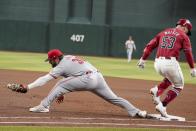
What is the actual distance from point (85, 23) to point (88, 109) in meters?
29.8

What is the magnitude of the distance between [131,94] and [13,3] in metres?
28.1

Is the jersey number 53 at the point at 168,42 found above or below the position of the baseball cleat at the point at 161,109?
above

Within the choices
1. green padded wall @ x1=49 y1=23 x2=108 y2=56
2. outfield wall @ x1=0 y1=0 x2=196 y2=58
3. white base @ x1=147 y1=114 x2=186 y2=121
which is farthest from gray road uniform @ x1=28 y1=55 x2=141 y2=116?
green padded wall @ x1=49 y1=23 x2=108 y2=56

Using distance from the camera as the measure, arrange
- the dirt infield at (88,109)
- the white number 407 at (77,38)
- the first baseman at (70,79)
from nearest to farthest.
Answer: the dirt infield at (88,109) → the first baseman at (70,79) → the white number 407 at (77,38)

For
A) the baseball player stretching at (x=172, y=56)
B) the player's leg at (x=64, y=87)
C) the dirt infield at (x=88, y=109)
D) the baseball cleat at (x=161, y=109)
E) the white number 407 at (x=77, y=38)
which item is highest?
the baseball player stretching at (x=172, y=56)

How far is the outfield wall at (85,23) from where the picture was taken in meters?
42.1

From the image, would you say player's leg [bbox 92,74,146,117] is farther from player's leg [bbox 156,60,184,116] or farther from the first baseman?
player's leg [bbox 156,60,184,116]

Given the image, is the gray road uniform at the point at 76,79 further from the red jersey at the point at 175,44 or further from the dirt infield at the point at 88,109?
the red jersey at the point at 175,44

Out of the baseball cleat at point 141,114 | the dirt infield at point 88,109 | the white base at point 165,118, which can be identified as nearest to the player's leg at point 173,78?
the white base at point 165,118

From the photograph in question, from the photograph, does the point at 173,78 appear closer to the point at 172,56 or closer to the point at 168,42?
the point at 172,56

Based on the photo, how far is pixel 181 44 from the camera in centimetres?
1213

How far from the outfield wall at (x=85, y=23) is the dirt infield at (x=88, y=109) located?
22775 millimetres

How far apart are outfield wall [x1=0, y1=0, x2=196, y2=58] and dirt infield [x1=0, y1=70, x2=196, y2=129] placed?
2277 centimetres

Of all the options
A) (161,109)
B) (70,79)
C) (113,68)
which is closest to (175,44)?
(161,109)
